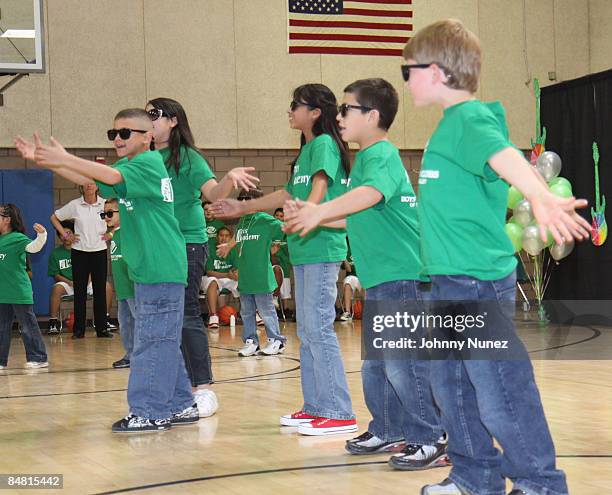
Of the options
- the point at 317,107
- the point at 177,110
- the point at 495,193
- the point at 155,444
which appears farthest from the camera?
the point at 177,110

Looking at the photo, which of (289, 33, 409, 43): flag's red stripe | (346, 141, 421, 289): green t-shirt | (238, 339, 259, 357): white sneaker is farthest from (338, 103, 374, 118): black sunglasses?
(289, 33, 409, 43): flag's red stripe

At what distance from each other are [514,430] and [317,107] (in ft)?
8.46

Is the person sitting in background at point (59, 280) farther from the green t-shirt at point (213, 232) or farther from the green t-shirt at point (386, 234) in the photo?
the green t-shirt at point (386, 234)

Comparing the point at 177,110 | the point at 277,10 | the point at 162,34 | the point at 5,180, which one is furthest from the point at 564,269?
the point at 177,110

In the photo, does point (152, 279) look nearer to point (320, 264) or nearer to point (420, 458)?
point (320, 264)

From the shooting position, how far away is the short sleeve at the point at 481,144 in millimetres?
2896

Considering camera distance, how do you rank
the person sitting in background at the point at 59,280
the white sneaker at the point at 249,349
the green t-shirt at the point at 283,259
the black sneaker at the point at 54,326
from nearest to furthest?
the white sneaker at the point at 249,349 < the black sneaker at the point at 54,326 < the person sitting in background at the point at 59,280 < the green t-shirt at the point at 283,259

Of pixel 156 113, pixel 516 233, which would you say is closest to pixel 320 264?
pixel 156 113

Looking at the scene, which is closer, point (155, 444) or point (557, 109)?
point (155, 444)

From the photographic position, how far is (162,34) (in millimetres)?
14492

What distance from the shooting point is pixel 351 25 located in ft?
45.8

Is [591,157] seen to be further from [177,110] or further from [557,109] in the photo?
[177,110]

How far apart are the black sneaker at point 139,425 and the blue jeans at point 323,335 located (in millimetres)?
831

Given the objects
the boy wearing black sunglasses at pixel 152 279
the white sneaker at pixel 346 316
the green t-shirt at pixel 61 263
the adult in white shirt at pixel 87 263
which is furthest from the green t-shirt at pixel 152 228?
the white sneaker at pixel 346 316
